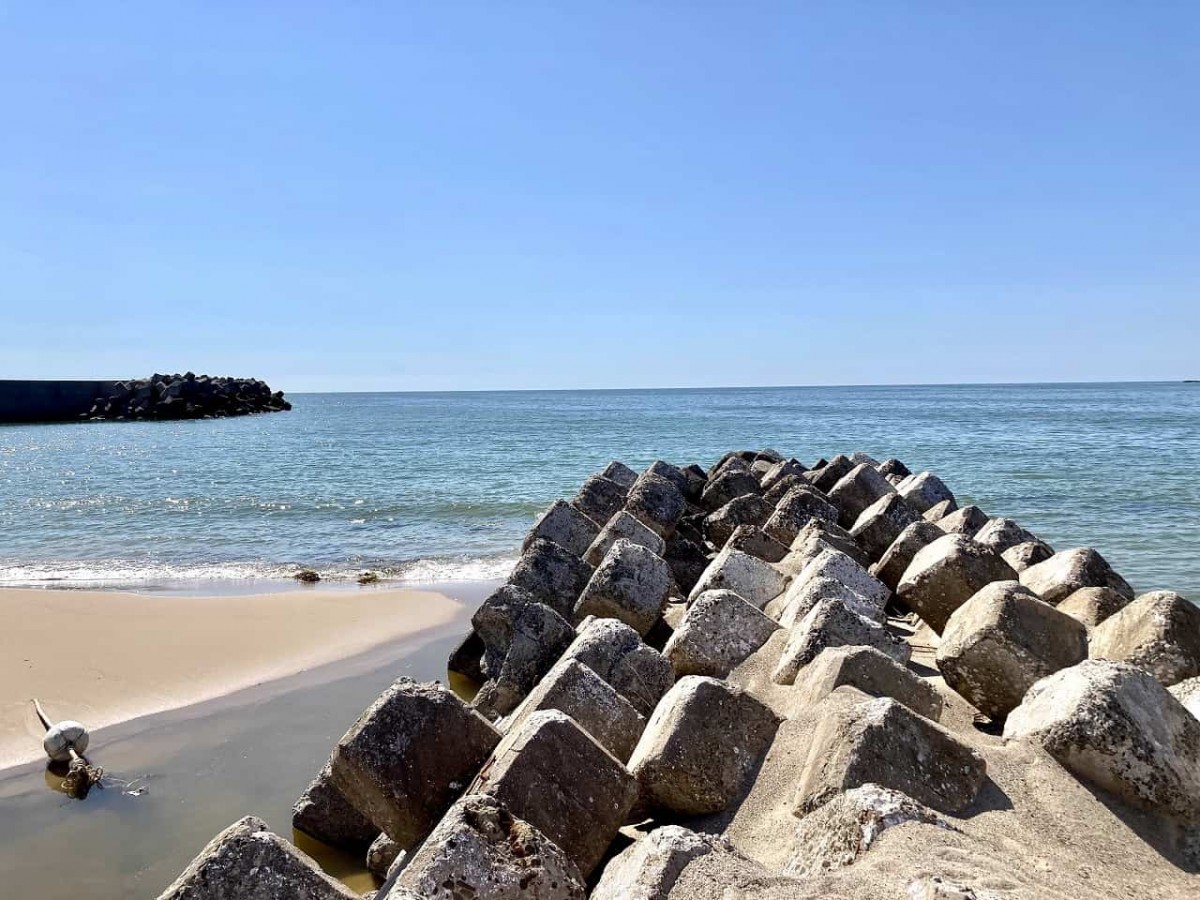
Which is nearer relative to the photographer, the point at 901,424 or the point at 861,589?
the point at 861,589

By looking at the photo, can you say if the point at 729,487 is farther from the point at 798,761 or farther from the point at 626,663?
the point at 798,761

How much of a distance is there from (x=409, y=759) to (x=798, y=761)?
5.30 ft

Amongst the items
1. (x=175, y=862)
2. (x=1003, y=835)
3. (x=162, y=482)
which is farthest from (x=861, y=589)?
(x=162, y=482)

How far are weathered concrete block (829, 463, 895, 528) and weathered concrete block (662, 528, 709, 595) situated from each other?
91.3 inches

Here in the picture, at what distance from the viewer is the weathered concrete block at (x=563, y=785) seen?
3287 millimetres

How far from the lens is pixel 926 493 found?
10828mm

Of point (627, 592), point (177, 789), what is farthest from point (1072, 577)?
point (177, 789)

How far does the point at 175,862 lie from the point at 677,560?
5.45 metres

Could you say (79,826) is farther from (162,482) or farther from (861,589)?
(162,482)

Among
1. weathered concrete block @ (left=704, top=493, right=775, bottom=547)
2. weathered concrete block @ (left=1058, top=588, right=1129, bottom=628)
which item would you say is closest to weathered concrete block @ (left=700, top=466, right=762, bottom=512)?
weathered concrete block @ (left=704, top=493, right=775, bottom=547)

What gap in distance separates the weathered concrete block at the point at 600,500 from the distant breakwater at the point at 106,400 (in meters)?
55.7

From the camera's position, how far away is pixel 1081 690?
367cm

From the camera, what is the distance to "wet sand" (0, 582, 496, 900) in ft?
14.8

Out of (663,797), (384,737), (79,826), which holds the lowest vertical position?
(79,826)
